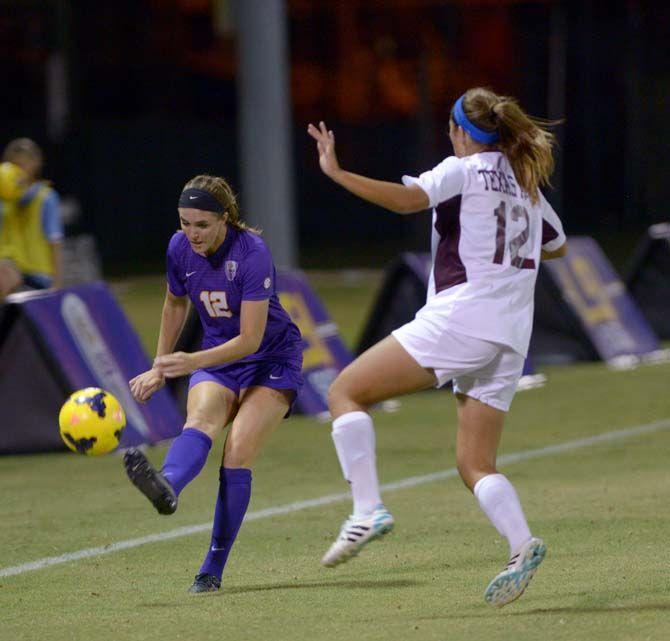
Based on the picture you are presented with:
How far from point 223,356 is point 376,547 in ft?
5.42

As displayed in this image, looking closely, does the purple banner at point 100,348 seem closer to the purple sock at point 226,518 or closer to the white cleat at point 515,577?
the purple sock at point 226,518

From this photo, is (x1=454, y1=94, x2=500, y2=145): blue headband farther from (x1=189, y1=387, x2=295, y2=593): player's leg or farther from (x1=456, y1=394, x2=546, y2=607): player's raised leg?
(x1=189, y1=387, x2=295, y2=593): player's leg

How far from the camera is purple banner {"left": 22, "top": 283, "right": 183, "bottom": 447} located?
11.1 m

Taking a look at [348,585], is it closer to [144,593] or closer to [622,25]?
[144,593]

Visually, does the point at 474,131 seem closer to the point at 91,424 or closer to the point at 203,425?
the point at 203,425

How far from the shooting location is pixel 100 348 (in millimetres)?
11461

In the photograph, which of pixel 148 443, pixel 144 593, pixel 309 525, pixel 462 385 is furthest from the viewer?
pixel 148 443

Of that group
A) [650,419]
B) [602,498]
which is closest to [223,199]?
[602,498]

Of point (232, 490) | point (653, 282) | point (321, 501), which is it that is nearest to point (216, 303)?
point (232, 490)

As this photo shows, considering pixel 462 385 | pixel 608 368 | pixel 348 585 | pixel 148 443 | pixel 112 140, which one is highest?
pixel 462 385

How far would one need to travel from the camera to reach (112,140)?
35.6 metres

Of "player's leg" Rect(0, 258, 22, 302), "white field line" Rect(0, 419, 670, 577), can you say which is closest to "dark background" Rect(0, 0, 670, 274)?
"player's leg" Rect(0, 258, 22, 302)

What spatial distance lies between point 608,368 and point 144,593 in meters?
9.06

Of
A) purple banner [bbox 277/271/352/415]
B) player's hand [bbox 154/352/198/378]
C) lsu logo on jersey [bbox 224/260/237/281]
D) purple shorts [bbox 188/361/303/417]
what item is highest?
lsu logo on jersey [bbox 224/260/237/281]
